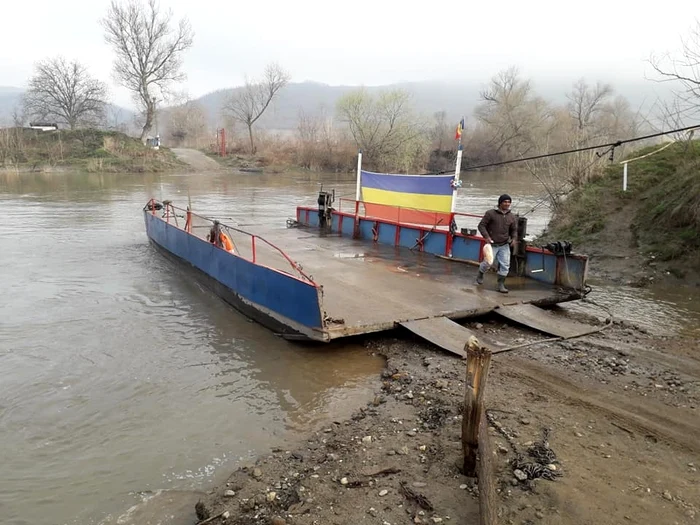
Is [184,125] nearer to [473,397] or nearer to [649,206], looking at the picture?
[649,206]

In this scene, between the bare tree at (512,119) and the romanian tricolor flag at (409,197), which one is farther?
the bare tree at (512,119)

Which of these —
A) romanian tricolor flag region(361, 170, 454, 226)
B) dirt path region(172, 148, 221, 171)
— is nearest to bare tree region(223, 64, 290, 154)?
dirt path region(172, 148, 221, 171)

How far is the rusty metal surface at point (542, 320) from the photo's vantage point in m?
7.30

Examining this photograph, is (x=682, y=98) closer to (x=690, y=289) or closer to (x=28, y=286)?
(x=690, y=289)

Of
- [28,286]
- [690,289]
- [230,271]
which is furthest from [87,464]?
[690,289]

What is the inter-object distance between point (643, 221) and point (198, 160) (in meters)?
50.0

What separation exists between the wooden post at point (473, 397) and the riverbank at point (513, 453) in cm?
20

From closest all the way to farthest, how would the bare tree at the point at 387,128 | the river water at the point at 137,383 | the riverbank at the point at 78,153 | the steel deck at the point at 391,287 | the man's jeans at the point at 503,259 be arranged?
the river water at the point at 137,383
the steel deck at the point at 391,287
the man's jeans at the point at 503,259
the riverbank at the point at 78,153
the bare tree at the point at 387,128

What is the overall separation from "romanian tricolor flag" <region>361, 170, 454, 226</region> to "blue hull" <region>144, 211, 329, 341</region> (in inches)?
181

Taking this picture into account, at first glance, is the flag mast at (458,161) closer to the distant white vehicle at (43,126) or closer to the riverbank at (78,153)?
the riverbank at (78,153)

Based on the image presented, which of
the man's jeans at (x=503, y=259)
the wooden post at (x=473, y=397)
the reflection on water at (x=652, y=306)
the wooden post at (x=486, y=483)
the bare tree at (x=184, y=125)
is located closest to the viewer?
the wooden post at (x=486, y=483)

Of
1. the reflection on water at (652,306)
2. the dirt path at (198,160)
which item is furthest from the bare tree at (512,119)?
the reflection on water at (652,306)

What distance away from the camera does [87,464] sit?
4953 mm

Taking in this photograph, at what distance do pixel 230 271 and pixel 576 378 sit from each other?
6074 millimetres
